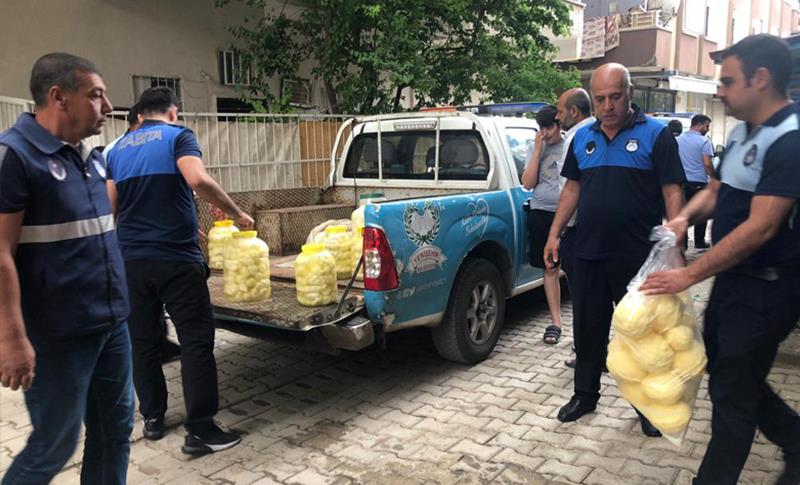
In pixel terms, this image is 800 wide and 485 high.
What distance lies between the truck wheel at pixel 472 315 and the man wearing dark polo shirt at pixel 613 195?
1026mm

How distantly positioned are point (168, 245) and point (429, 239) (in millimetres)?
1629

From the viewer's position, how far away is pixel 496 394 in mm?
4336

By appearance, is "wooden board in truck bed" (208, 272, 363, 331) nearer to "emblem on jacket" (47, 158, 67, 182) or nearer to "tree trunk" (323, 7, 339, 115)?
"emblem on jacket" (47, 158, 67, 182)

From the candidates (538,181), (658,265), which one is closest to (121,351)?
(658,265)

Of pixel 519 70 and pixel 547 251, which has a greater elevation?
pixel 519 70

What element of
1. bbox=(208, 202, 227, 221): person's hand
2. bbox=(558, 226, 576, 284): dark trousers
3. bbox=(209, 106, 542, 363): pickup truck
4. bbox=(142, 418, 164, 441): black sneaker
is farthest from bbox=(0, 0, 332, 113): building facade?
bbox=(558, 226, 576, 284): dark trousers

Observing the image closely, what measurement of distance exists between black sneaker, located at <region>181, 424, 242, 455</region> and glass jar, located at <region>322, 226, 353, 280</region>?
1343 millimetres

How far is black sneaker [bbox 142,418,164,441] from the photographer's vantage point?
3779mm

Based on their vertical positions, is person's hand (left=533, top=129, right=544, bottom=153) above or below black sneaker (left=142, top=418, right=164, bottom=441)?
above

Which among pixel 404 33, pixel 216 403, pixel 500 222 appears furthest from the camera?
pixel 404 33

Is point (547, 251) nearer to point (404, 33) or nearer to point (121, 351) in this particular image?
point (121, 351)

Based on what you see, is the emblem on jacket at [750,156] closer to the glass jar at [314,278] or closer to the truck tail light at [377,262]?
the truck tail light at [377,262]

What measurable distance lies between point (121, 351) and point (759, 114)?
280 centimetres

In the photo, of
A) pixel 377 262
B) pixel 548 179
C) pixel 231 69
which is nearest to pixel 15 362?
pixel 377 262
